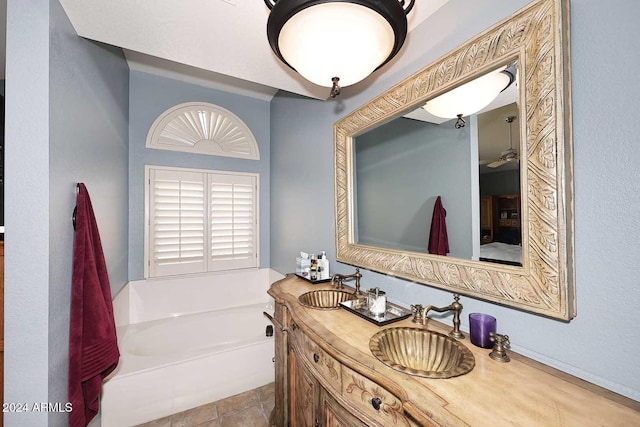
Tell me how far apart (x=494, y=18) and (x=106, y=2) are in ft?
5.46

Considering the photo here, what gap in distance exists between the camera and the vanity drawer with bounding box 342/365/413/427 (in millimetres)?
724

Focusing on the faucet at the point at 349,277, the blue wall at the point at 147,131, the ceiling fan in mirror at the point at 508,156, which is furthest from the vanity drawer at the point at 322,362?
the blue wall at the point at 147,131

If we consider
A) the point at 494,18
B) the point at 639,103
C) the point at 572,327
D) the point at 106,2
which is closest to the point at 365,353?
the point at 572,327

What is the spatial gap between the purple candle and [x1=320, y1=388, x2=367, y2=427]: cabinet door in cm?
50

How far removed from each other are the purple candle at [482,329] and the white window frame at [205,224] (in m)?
2.71

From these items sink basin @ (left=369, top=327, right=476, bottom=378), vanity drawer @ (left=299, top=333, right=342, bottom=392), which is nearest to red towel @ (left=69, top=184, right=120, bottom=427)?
vanity drawer @ (left=299, top=333, right=342, bottom=392)

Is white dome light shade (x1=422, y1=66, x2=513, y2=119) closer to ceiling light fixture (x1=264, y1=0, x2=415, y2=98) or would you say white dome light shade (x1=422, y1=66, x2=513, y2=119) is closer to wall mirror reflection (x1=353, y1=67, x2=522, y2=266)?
wall mirror reflection (x1=353, y1=67, x2=522, y2=266)

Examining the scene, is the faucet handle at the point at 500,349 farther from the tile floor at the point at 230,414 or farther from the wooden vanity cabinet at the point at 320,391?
the tile floor at the point at 230,414

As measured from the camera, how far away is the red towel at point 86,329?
1.30 meters

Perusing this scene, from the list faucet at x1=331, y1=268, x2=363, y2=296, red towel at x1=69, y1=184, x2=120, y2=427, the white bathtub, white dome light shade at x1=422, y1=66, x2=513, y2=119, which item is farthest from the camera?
the white bathtub

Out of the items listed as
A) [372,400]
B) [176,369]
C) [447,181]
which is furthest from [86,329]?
[447,181]

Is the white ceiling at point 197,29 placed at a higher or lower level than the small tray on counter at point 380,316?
higher

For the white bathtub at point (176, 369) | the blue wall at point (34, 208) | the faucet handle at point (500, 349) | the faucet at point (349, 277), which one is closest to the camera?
the faucet handle at point (500, 349)

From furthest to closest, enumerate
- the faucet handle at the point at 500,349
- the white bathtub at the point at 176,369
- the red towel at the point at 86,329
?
the white bathtub at the point at 176,369 < the red towel at the point at 86,329 < the faucet handle at the point at 500,349
